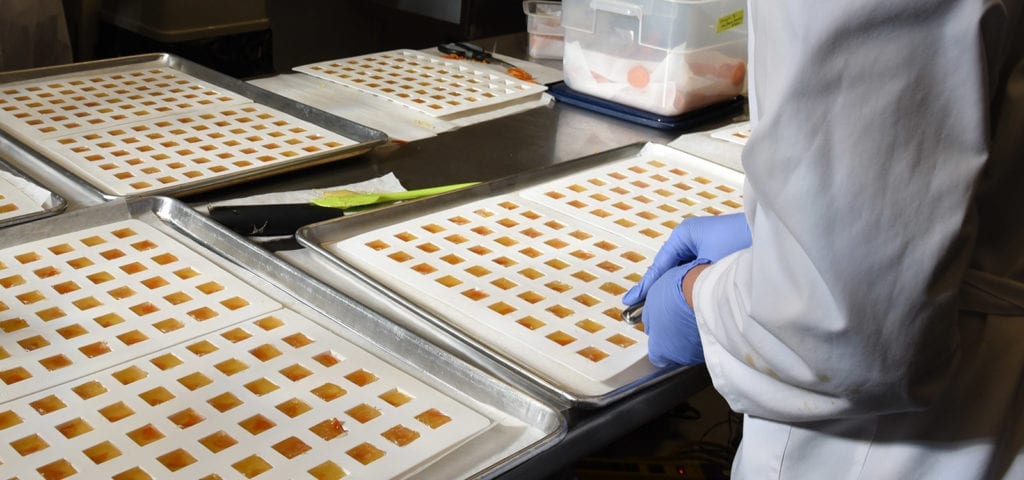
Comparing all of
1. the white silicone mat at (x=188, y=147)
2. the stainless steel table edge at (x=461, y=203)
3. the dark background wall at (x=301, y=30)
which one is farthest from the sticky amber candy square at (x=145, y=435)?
the dark background wall at (x=301, y=30)

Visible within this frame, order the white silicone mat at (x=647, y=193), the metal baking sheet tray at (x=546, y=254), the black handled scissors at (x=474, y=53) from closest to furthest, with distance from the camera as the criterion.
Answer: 1. the metal baking sheet tray at (x=546, y=254)
2. the white silicone mat at (x=647, y=193)
3. the black handled scissors at (x=474, y=53)

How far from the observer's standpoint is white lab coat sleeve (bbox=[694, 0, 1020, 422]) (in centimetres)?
73

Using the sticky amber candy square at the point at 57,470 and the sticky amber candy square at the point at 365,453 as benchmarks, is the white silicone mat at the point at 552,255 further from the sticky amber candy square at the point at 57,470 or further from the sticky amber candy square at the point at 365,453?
the sticky amber candy square at the point at 57,470

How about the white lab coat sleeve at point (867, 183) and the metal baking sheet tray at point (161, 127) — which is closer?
the white lab coat sleeve at point (867, 183)

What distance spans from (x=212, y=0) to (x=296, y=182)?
218 centimetres

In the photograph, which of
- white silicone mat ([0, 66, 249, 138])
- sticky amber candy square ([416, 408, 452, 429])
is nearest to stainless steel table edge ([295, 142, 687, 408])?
sticky amber candy square ([416, 408, 452, 429])

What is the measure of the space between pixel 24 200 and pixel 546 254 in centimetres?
78

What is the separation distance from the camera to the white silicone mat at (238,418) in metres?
0.92

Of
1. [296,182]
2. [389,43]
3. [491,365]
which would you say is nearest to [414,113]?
[296,182]

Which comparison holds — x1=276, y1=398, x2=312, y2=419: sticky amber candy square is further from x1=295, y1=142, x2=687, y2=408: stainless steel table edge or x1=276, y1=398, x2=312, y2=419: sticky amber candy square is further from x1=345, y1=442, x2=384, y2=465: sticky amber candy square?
x1=295, y1=142, x2=687, y2=408: stainless steel table edge

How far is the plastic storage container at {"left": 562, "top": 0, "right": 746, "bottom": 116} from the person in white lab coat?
109cm

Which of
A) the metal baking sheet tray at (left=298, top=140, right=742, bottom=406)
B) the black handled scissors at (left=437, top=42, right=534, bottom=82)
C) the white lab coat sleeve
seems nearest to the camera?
the white lab coat sleeve

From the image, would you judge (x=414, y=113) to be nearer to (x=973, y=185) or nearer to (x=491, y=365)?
(x=491, y=365)

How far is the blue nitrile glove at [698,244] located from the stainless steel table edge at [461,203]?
16 centimetres
